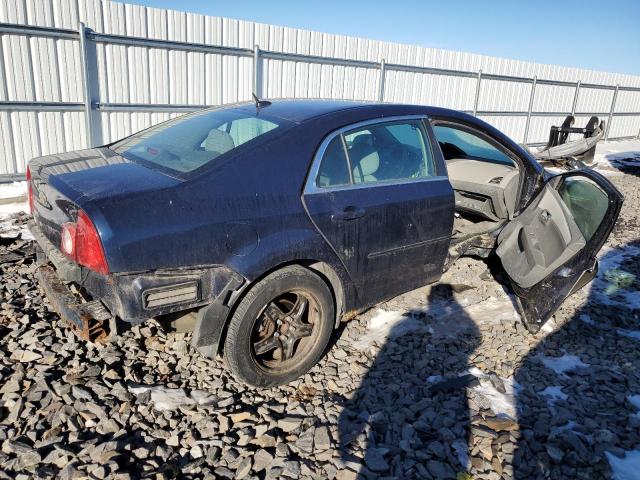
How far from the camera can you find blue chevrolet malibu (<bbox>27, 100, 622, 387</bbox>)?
2.34 m

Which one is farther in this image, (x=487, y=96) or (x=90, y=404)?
(x=487, y=96)

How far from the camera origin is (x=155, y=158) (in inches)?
115

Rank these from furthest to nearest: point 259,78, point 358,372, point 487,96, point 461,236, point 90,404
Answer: point 487,96
point 259,78
point 461,236
point 358,372
point 90,404

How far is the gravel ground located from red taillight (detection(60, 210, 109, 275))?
0.87 meters

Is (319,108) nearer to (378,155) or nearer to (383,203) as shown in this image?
(378,155)

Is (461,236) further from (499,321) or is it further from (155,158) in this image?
(155,158)

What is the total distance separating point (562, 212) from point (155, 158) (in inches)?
124

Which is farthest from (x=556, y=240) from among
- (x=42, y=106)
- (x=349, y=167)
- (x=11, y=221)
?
(x=42, y=106)

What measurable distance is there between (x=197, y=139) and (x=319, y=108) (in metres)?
0.85

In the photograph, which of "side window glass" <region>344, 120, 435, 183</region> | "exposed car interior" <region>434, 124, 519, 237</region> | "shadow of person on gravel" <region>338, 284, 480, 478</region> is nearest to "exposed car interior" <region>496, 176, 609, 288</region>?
"exposed car interior" <region>434, 124, 519, 237</region>

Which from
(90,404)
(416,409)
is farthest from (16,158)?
(416,409)

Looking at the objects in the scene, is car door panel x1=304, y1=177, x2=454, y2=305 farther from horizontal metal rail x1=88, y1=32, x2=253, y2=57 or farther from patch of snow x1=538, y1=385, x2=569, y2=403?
horizontal metal rail x1=88, y1=32, x2=253, y2=57

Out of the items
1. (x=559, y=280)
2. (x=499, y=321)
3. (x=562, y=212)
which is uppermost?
(x=562, y=212)

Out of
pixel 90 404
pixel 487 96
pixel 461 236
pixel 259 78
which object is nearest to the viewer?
pixel 90 404
